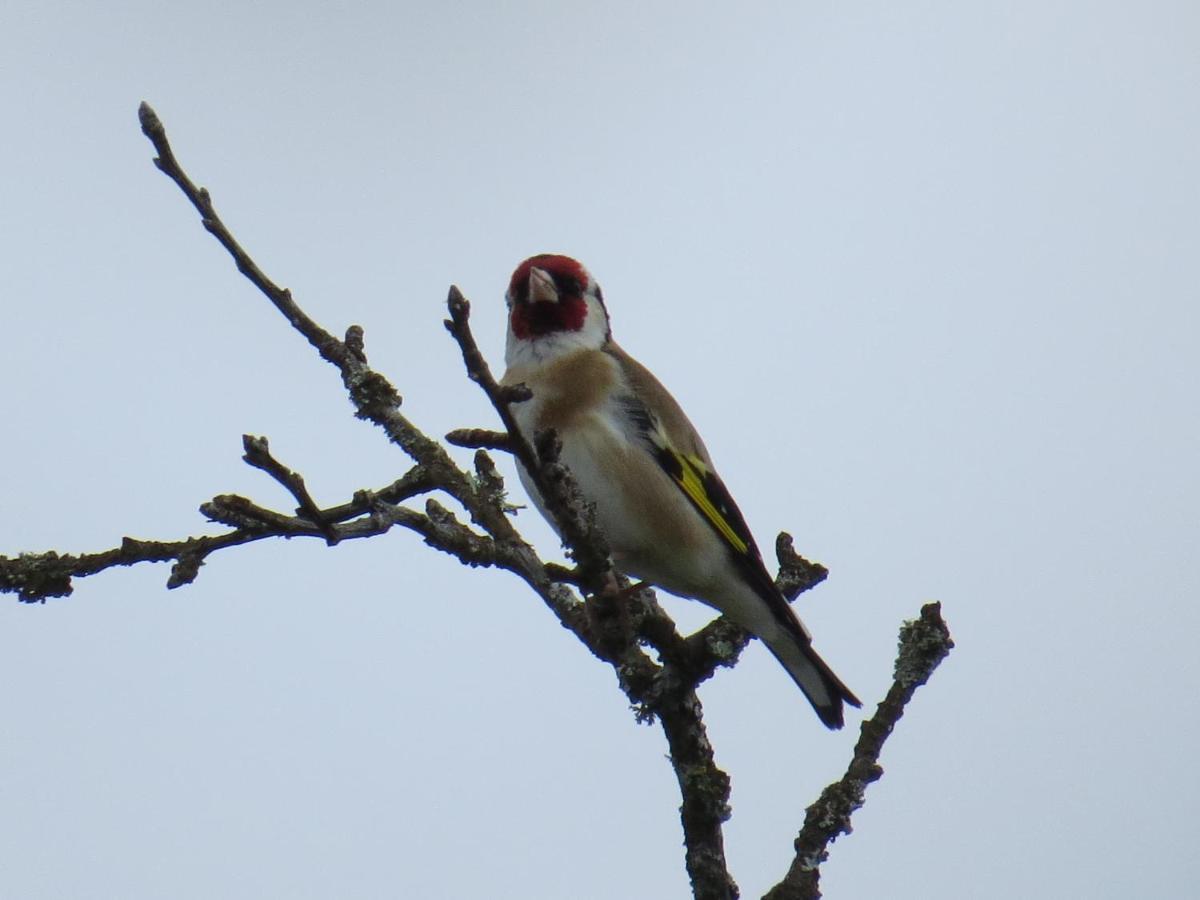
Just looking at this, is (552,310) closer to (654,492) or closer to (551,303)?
(551,303)

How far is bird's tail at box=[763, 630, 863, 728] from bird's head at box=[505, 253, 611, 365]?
145cm

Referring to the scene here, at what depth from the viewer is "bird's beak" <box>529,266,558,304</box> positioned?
5410 millimetres

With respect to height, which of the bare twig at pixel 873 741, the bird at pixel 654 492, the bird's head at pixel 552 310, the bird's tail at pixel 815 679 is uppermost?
the bird's head at pixel 552 310

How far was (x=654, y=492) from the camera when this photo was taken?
4.76 m

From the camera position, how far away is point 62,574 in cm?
286

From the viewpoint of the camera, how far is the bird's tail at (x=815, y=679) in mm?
4820

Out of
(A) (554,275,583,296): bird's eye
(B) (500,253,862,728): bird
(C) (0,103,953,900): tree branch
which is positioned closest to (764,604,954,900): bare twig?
(C) (0,103,953,900): tree branch

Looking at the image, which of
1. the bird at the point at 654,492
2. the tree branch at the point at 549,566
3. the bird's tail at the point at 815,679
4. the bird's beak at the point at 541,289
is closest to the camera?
the tree branch at the point at 549,566

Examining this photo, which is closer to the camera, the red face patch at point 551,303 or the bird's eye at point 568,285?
the red face patch at point 551,303

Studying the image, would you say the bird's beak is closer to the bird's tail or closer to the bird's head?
the bird's head

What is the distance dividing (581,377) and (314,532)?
2.24 metres

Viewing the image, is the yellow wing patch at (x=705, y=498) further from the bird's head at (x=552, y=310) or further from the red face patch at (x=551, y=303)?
the red face patch at (x=551, y=303)

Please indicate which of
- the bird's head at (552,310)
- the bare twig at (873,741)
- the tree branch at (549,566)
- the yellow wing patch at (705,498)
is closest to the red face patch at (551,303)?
the bird's head at (552,310)

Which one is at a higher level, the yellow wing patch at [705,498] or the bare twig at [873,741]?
the yellow wing patch at [705,498]
